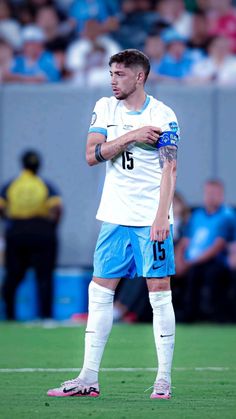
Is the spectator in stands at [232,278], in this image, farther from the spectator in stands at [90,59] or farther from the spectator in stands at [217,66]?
the spectator in stands at [90,59]

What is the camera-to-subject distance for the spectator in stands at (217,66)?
1741cm

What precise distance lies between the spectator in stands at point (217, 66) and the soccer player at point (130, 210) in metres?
9.60

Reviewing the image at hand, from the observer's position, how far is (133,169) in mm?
7914

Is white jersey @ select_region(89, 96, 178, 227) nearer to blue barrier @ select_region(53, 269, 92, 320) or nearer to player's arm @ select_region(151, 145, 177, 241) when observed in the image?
player's arm @ select_region(151, 145, 177, 241)

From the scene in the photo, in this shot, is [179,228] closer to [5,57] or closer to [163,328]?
[5,57]

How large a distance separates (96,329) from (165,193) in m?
1.00

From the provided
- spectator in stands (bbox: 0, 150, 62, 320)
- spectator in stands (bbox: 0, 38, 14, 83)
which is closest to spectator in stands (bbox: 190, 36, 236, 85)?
spectator in stands (bbox: 0, 38, 14, 83)

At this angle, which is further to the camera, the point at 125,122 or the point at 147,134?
the point at 125,122

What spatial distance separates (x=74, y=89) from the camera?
58.7ft

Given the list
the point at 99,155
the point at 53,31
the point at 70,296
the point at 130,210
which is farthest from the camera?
the point at 53,31

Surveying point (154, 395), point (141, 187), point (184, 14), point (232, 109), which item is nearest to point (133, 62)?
point (141, 187)

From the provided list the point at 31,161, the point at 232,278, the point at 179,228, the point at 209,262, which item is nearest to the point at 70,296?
the point at 179,228

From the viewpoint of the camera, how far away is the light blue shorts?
7820 millimetres

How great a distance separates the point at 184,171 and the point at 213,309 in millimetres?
2842
